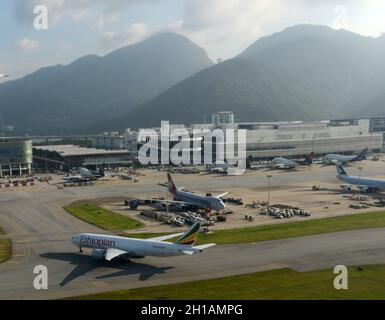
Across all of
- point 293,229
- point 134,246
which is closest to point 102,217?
point 134,246

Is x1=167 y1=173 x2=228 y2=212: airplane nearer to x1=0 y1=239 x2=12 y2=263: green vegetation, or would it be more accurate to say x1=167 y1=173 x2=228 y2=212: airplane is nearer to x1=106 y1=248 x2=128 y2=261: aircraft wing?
x1=106 y1=248 x2=128 y2=261: aircraft wing

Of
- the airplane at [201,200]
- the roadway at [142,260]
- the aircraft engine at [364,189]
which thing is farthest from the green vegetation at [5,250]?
the aircraft engine at [364,189]

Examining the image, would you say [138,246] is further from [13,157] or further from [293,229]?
[13,157]

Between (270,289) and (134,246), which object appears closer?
(270,289)

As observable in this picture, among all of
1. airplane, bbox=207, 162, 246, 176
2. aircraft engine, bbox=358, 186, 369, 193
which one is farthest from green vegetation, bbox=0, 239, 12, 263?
airplane, bbox=207, 162, 246, 176

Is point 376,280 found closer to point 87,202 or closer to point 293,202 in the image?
point 293,202

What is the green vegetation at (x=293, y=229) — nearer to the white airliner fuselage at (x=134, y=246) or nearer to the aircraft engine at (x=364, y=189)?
the white airliner fuselage at (x=134, y=246)
